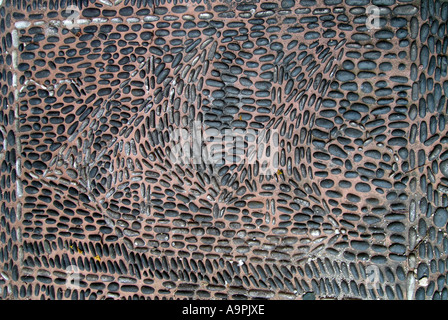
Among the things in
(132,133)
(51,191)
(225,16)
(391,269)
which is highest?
(225,16)

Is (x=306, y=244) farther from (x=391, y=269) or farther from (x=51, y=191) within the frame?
(x=51, y=191)

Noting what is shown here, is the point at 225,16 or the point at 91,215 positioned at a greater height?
the point at 225,16

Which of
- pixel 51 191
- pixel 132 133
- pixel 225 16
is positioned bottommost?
pixel 51 191

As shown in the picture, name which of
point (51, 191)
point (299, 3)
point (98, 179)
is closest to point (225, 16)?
point (299, 3)

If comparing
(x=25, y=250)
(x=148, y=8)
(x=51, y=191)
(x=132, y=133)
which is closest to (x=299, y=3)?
(x=148, y=8)

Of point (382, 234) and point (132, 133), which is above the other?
point (132, 133)

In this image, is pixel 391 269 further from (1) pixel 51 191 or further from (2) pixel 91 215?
(1) pixel 51 191
